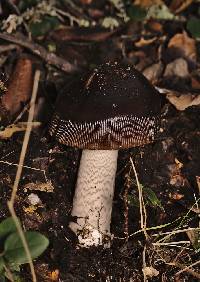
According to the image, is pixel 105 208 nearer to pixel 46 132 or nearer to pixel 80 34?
pixel 46 132

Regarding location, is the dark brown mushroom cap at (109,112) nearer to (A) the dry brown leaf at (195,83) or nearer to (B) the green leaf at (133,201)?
(B) the green leaf at (133,201)

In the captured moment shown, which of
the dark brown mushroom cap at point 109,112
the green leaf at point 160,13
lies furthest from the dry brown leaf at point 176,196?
the green leaf at point 160,13

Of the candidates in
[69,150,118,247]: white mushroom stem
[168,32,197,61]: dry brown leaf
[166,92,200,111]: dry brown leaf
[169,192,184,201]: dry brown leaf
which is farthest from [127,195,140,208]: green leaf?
[168,32,197,61]: dry brown leaf

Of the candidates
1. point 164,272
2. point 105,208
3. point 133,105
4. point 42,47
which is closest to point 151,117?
point 133,105

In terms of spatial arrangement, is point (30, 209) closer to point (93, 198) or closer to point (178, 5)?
point (93, 198)

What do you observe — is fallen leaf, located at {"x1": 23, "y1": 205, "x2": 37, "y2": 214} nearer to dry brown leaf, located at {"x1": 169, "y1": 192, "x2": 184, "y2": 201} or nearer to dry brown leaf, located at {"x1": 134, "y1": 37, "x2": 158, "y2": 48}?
dry brown leaf, located at {"x1": 169, "y1": 192, "x2": 184, "y2": 201}

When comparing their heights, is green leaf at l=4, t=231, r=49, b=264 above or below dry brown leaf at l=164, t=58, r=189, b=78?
below
